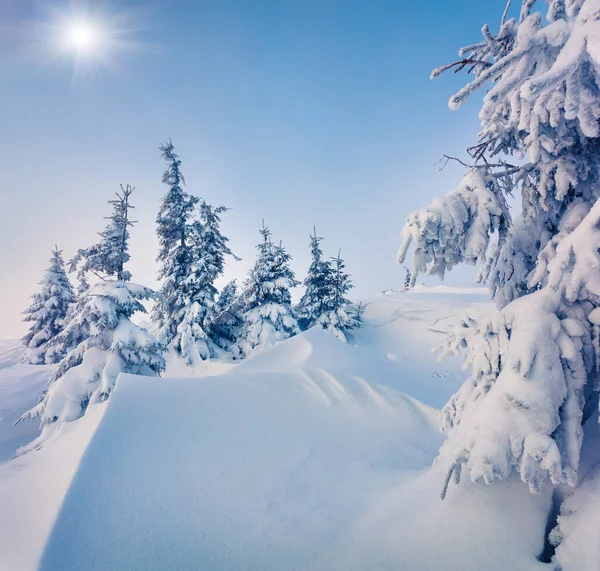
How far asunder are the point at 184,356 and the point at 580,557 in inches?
739

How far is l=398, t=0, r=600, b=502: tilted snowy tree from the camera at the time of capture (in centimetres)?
277

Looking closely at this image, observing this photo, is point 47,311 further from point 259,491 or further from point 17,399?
point 259,491

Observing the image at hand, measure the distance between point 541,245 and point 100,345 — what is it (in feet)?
48.1

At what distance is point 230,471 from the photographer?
19.2ft

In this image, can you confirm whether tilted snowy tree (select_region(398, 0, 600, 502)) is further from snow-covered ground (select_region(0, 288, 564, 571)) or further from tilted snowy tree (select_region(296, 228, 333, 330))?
tilted snowy tree (select_region(296, 228, 333, 330))

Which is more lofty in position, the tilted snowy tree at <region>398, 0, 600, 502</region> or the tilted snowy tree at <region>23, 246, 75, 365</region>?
the tilted snowy tree at <region>398, 0, 600, 502</region>

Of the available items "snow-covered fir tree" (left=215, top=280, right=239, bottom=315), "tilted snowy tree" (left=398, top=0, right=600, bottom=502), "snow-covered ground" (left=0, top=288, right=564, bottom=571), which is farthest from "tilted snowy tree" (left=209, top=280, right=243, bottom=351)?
"tilted snowy tree" (left=398, top=0, right=600, bottom=502)

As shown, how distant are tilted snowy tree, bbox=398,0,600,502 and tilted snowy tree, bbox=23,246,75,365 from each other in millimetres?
29384

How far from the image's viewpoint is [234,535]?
4559mm

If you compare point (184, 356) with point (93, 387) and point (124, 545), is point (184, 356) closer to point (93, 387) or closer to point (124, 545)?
point (93, 387)

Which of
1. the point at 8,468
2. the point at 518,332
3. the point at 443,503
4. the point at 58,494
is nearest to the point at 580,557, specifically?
the point at 443,503

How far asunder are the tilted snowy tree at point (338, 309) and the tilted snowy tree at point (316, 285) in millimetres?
300

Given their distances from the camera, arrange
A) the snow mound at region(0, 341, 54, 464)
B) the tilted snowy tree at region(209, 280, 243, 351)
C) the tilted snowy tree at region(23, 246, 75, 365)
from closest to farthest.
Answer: the snow mound at region(0, 341, 54, 464)
the tilted snowy tree at region(209, 280, 243, 351)
the tilted snowy tree at region(23, 246, 75, 365)

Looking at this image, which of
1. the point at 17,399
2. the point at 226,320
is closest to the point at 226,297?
the point at 226,320
